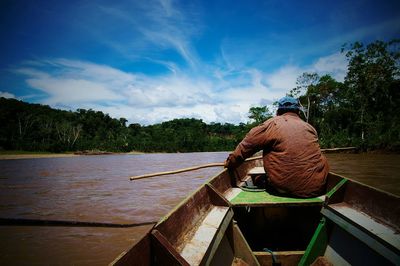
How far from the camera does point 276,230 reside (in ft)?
11.3

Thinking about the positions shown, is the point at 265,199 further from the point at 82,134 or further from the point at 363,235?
the point at 82,134

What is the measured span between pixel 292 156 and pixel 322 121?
35.2m

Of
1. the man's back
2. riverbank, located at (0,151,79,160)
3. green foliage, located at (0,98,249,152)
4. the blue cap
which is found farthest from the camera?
green foliage, located at (0,98,249,152)

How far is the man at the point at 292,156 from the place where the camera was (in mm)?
2832

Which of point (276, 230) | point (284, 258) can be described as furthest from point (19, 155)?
point (284, 258)

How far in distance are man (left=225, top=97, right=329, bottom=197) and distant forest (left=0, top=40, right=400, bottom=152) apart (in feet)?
1.75

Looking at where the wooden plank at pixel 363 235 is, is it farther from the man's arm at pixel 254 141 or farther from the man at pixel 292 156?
the man's arm at pixel 254 141

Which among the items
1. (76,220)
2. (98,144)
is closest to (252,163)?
(76,220)

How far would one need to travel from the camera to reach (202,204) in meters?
2.69

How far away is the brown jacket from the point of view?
2830 millimetres

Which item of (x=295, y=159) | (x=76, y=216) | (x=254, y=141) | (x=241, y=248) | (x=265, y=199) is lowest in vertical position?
(x=76, y=216)

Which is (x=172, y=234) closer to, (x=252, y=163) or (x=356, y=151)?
(x=252, y=163)

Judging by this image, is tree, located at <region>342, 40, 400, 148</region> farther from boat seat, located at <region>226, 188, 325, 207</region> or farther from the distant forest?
boat seat, located at <region>226, 188, 325, 207</region>

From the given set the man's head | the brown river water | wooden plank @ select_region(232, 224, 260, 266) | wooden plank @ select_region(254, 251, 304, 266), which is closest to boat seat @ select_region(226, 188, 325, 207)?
wooden plank @ select_region(232, 224, 260, 266)
